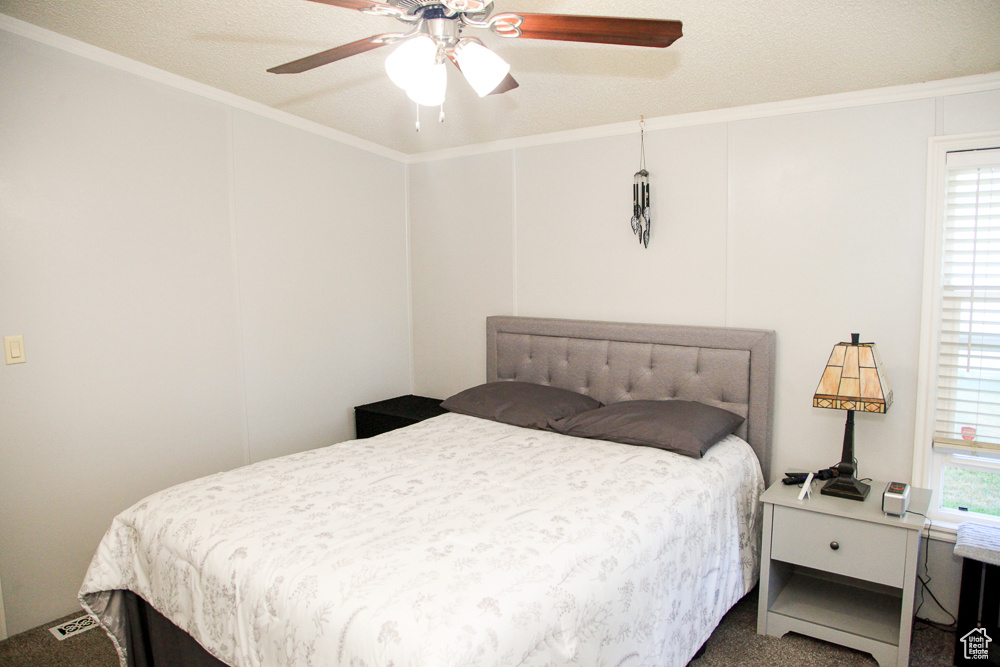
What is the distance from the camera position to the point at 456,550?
1579mm

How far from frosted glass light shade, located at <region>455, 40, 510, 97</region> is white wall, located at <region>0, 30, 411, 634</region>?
1.84 m

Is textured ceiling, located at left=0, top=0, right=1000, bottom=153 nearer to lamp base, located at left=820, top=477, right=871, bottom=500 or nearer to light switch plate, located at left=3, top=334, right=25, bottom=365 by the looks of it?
light switch plate, located at left=3, top=334, right=25, bottom=365

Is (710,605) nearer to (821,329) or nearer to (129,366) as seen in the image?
(821,329)

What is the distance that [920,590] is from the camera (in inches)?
99.3

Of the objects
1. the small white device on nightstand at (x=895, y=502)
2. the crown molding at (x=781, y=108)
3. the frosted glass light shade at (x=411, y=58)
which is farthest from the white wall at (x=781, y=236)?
the frosted glass light shade at (x=411, y=58)

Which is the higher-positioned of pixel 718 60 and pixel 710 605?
pixel 718 60

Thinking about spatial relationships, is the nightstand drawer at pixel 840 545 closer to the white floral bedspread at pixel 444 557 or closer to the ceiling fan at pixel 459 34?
the white floral bedspread at pixel 444 557

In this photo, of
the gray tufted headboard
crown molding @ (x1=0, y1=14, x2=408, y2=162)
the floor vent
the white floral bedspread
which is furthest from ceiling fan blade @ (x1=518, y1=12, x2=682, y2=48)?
the floor vent

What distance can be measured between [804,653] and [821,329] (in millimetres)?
1436

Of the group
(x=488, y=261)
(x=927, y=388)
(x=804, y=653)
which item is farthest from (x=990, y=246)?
(x=488, y=261)

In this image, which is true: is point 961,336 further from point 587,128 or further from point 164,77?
point 164,77

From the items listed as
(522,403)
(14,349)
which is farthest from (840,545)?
(14,349)

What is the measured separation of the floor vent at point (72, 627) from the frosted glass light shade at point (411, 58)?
8.18 ft

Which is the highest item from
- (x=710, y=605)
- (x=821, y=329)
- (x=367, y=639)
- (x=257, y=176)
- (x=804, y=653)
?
(x=257, y=176)
